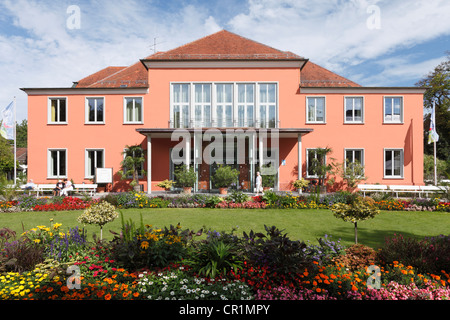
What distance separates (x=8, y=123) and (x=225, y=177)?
17159mm

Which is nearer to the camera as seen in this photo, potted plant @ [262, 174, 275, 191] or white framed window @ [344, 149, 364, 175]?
potted plant @ [262, 174, 275, 191]

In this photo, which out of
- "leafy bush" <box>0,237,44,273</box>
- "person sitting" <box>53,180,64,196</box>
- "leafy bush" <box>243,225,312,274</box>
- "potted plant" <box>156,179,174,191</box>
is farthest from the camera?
"potted plant" <box>156,179,174,191</box>

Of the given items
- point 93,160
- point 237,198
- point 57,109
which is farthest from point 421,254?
point 57,109

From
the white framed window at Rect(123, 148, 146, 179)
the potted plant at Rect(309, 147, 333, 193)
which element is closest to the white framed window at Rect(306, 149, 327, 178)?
the potted plant at Rect(309, 147, 333, 193)

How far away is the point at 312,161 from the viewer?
57.2ft

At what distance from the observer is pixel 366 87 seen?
17641 mm

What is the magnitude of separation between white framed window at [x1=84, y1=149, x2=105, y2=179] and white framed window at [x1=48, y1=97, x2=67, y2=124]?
10.2 feet

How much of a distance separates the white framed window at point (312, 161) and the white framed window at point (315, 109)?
2.40 meters

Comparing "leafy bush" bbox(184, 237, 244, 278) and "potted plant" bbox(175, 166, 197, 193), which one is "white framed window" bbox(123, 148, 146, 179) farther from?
"leafy bush" bbox(184, 237, 244, 278)

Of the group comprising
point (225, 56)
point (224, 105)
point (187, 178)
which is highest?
point (225, 56)

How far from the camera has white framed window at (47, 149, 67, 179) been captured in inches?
706

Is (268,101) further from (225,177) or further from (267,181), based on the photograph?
(225,177)
